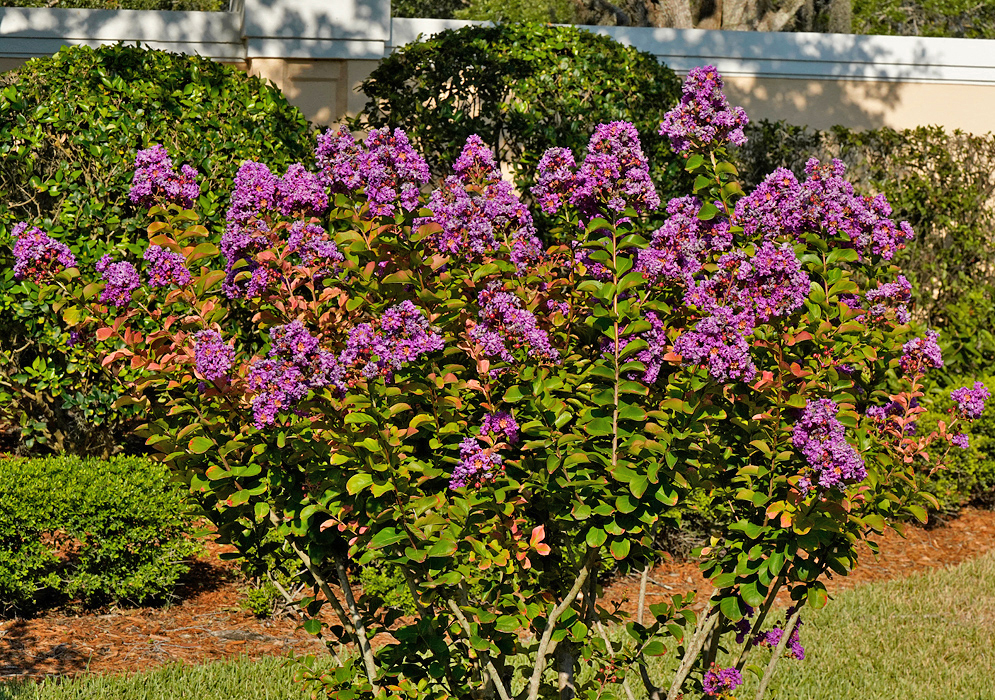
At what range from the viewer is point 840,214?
3209mm

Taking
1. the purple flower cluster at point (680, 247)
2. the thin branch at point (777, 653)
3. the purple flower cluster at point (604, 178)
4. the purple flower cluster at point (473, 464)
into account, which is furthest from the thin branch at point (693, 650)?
the purple flower cluster at point (604, 178)

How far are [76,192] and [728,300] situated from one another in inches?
192

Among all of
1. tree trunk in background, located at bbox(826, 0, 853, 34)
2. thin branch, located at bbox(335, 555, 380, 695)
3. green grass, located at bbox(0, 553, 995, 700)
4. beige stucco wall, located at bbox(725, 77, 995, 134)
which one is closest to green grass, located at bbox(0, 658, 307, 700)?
green grass, located at bbox(0, 553, 995, 700)

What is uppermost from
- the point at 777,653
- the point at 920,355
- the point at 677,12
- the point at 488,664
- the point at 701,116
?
the point at 677,12

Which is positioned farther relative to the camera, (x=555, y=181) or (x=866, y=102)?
(x=866, y=102)

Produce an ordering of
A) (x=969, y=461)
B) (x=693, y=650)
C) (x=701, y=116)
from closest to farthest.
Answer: (x=701, y=116), (x=693, y=650), (x=969, y=461)

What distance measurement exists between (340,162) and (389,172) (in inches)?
6.2

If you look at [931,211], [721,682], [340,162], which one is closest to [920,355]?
[721,682]

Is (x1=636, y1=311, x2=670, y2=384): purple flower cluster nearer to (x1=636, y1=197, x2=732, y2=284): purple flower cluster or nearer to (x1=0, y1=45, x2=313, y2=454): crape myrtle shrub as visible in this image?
(x1=636, y1=197, x2=732, y2=284): purple flower cluster

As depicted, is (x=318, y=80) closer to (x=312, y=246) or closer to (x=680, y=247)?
(x=312, y=246)

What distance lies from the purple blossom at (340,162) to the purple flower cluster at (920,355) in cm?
188

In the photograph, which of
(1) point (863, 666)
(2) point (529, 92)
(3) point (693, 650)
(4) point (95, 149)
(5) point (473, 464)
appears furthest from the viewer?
(2) point (529, 92)

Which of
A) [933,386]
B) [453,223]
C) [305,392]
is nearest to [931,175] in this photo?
[933,386]

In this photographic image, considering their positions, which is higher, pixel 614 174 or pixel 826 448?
pixel 614 174
